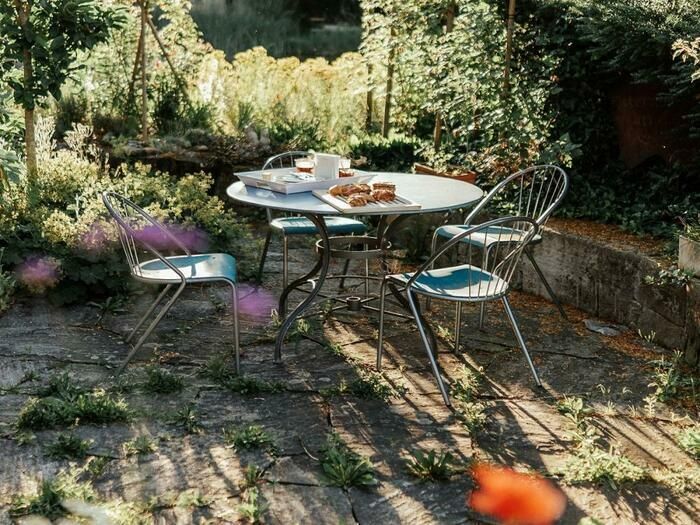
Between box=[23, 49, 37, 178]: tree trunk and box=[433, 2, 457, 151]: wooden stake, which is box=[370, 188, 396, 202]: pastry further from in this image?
box=[433, 2, 457, 151]: wooden stake

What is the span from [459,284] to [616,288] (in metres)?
1.44

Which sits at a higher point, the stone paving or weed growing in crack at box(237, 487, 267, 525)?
weed growing in crack at box(237, 487, 267, 525)

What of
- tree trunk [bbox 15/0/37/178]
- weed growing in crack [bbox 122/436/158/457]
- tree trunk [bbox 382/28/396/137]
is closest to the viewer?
weed growing in crack [bbox 122/436/158/457]

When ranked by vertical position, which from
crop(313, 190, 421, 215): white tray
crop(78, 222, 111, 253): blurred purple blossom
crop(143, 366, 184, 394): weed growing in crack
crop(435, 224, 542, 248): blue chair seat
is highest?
crop(313, 190, 421, 215): white tray

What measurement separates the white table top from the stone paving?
80 cm

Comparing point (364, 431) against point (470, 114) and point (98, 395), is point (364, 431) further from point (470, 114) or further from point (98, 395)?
point (470, 114)

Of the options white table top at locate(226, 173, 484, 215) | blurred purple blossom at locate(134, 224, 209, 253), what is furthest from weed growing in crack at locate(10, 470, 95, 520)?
blurred purple blossom at locate(134, 224, 209, 253)

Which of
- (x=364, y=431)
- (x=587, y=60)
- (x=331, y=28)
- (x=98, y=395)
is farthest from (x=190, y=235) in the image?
(x=331, y=28)

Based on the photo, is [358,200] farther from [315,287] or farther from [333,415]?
[333,415]

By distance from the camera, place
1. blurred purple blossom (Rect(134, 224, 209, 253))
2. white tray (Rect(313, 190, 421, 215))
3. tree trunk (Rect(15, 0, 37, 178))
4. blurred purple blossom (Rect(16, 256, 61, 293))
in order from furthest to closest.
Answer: tree trunk (Rect(15, 0, 37, 178))
blurred purple blossom (Rect(134, 224, 209, 253))
blurred purple blossom (Rect(16, 256, 61, 293))
white tray (Rect(313, 190, 421, 215))

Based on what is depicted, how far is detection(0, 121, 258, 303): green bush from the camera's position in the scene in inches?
206

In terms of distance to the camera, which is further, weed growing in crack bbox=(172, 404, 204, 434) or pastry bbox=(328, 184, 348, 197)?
pastry bbox=(328, 184, 348, 197)

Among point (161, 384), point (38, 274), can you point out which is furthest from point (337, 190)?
point (38, 274)

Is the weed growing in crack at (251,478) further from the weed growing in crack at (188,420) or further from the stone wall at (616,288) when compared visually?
the stone wall at (616,288)
